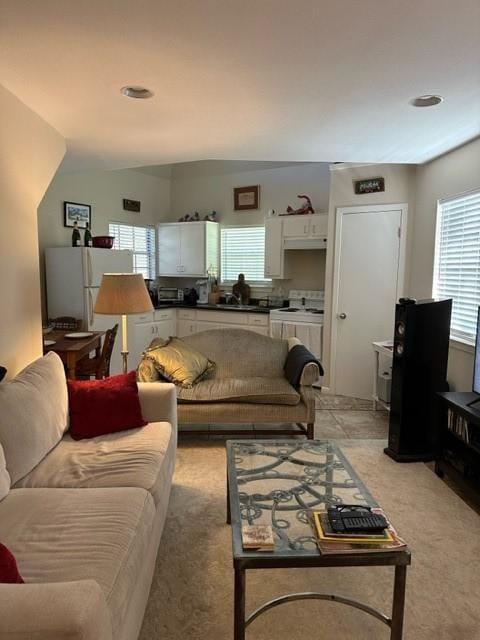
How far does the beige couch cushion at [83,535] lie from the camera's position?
1.28m

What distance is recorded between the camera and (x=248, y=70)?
6.90 ft

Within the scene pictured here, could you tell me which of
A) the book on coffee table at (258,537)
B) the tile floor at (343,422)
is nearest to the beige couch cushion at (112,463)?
the book on coffee table at (258,537)

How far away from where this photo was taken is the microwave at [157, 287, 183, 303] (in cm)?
638

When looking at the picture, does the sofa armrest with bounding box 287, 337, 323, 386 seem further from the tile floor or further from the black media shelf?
the black media shelf

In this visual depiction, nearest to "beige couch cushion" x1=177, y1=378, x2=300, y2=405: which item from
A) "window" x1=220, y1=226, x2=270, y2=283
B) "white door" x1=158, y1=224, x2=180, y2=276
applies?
"window" x1=220, y1=226, x2=270, y2=283

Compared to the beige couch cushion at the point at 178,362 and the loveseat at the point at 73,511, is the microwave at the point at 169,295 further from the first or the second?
the loveseat at the point at 73,511

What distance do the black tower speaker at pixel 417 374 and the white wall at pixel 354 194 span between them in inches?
53.9

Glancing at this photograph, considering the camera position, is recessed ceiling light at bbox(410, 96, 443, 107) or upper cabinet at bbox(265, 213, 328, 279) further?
upper cabinet at bbox(265, 213, 328, 279)

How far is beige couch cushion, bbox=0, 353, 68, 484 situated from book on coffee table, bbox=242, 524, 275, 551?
1061mm

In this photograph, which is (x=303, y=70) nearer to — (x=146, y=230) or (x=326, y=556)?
(x=326, y=556)

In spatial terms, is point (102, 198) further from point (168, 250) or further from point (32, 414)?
point (32, 414)

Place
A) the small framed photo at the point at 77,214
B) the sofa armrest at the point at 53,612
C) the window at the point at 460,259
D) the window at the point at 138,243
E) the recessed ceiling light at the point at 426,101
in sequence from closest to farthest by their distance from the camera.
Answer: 1. the sofa armrest at the point at 53,612
2. the recessed ceiling light at the point at 426,101
3. the window at the point at 460,259
4. the small framed photo at the point at 77,214
5. the window at the point at 138,243

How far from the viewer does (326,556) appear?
4.61 feet

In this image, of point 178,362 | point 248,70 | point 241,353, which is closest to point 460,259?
point 241,353
